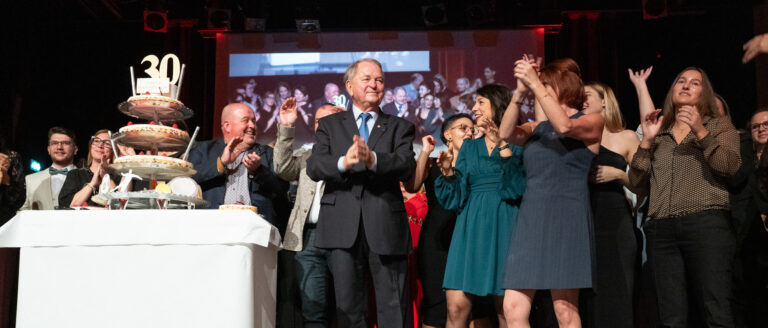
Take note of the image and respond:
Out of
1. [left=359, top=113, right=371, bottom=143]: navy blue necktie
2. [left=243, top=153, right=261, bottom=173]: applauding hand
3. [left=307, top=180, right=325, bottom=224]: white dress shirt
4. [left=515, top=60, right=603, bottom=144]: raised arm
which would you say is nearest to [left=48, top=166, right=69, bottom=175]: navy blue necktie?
[left=243, top=153, right=261, bottom=173]: applauding hand

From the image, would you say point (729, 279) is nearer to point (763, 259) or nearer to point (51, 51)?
point (763, 259)

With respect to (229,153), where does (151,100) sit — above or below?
above

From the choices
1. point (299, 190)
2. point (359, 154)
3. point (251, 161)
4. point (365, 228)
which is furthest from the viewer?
point (299, 190)

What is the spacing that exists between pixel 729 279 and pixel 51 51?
8.44 meters

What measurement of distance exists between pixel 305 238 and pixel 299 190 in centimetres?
30

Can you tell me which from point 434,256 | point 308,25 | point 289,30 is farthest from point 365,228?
point 289,30

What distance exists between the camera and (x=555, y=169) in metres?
3.11

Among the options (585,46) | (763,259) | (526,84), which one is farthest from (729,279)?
(585,46)

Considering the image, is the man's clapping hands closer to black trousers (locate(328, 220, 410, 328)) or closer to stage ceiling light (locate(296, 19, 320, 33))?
black trousers (locate(328, 220, 410, 328))

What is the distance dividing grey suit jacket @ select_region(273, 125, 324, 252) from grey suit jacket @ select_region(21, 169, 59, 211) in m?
2.24

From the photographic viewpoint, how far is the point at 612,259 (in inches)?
143

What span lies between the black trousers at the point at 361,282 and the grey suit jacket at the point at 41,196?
3049 millimetres

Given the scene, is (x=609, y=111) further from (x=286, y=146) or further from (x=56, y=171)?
(x=56, y=171)

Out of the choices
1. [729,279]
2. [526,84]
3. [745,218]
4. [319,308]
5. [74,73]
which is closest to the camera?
[526,84]
